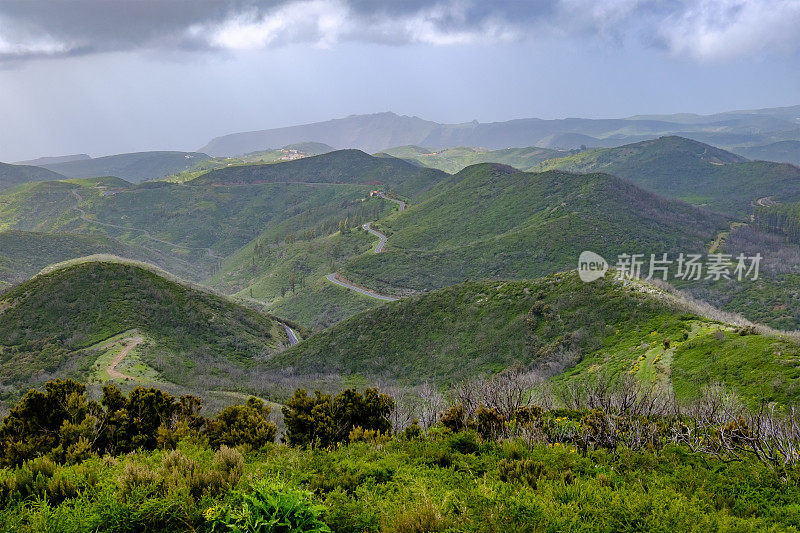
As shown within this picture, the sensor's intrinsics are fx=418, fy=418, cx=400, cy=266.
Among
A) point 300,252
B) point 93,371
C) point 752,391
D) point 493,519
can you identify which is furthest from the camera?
point 300,252

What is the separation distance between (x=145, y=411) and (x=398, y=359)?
1429 inches

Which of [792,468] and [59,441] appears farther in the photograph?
[59,441]

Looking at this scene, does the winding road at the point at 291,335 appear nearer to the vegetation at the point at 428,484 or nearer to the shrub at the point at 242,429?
the shrub at the point at 242,429

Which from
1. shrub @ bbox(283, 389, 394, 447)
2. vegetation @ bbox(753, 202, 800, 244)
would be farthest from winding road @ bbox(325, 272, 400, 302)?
vegetation @ bbox(753, 202, 800, 244)

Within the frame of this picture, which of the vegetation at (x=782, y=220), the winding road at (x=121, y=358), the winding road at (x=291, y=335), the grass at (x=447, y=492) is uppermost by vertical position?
the grass at (x=447, y=492)

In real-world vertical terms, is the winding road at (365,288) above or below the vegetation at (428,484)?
below

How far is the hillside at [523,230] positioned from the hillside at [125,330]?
43.8 m

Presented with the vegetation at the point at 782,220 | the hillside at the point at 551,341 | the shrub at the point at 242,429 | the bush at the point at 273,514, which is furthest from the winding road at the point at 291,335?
the vegetation at the point at 782,220

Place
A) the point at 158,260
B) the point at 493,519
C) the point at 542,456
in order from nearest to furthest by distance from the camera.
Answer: the point at 493,519, the point at 542,456, the point at 158,260

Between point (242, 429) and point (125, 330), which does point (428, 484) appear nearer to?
point (242, 429)

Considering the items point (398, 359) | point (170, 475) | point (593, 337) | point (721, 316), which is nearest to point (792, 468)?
point (170, 475)

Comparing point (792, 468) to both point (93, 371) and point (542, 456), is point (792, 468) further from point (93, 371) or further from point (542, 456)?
point (93, 371)

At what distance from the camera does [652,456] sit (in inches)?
379

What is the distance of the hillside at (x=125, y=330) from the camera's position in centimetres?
4194
